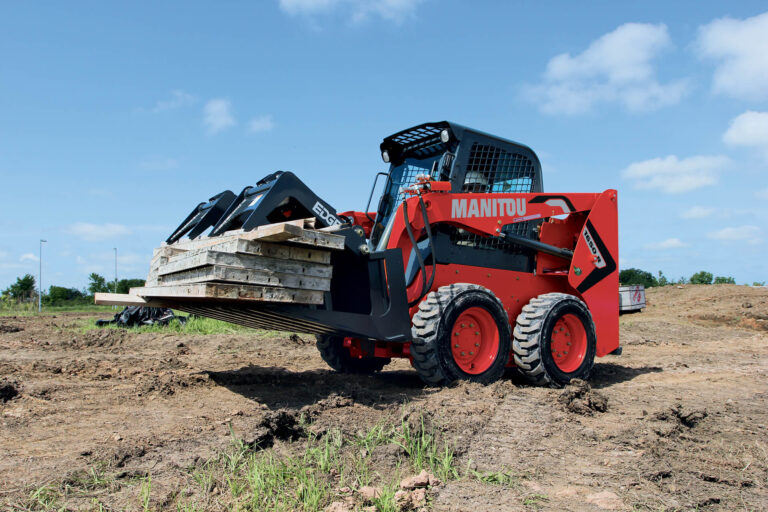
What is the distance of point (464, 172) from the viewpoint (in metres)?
6.39

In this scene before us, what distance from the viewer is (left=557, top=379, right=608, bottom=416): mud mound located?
16.4 ft

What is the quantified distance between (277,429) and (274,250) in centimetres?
138

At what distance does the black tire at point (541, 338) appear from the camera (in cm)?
608

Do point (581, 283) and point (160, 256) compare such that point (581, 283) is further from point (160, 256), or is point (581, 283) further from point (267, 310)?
point (160, 256)

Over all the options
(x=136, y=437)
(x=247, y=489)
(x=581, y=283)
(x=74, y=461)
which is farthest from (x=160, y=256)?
(x=581, y=283)

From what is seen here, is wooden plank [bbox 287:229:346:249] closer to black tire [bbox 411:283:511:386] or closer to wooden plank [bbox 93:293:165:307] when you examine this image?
black tire [bbox 411:283:511:386]

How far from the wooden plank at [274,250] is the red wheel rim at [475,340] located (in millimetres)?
1664

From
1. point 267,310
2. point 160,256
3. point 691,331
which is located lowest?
point 691,331

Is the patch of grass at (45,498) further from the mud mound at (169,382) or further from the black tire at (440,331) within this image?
the black tire at (440,331)

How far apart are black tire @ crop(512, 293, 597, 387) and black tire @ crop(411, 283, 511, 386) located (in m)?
0.62

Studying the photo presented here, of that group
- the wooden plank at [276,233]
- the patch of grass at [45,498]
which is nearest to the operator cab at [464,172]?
the wooden plank at [276,233]

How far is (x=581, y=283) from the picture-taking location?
7.03 metres

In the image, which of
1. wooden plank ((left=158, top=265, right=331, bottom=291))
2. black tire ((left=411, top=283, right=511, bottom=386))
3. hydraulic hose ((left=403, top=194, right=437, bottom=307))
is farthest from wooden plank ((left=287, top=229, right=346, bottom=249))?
black tire ((left=411, top=283, right=511, bottom=386))

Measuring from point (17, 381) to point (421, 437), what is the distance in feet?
15.2
